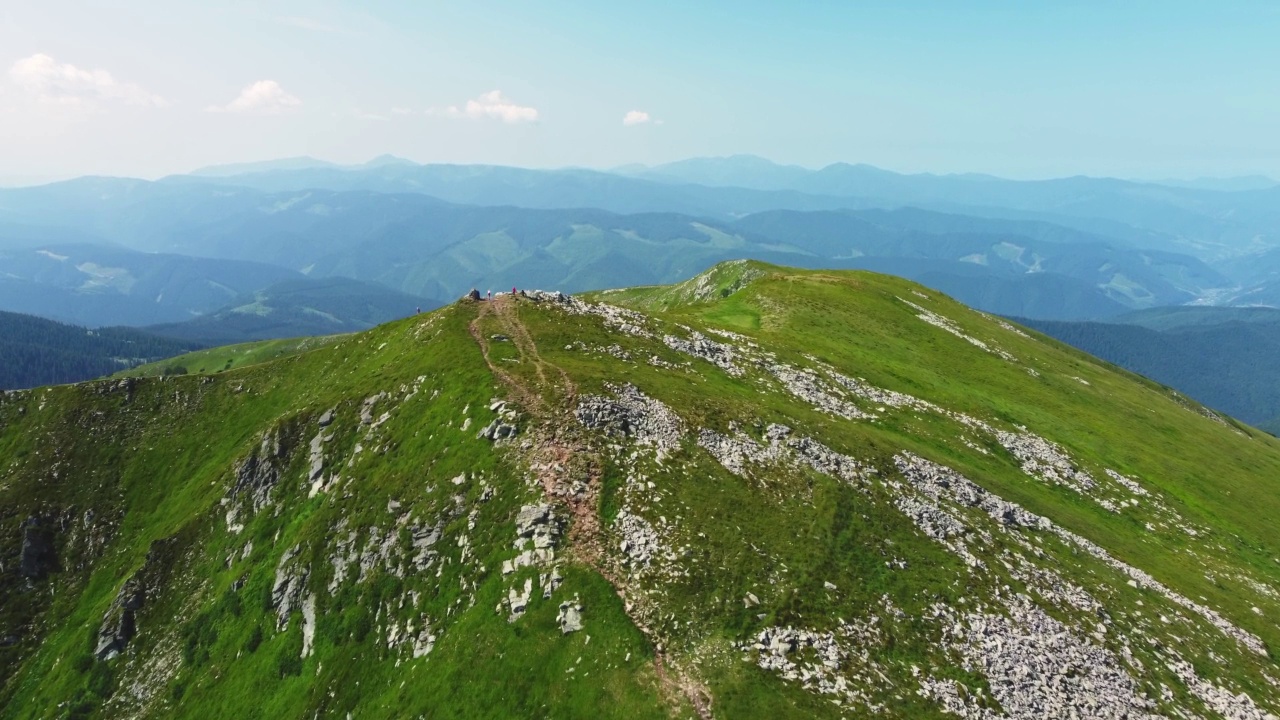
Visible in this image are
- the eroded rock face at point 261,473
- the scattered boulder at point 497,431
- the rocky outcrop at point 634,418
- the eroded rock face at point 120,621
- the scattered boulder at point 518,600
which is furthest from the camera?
the eroded rock face at point 261,473

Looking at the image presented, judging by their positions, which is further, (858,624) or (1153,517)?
(1153,517)

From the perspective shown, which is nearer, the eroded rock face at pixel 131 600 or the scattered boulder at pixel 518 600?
the scattered boulder at pixel 518 600

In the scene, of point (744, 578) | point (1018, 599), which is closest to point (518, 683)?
point (744, 578)

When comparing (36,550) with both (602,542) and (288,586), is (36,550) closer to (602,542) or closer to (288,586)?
(288,586)

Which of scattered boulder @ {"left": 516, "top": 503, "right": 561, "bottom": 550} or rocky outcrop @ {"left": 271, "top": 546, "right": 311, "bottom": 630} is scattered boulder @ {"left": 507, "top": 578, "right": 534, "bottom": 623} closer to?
scattered boulder @ {"left": 516, "top": 503, "right": 561, "bottom": 550}

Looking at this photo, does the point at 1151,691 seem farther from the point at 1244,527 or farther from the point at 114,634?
the point at 114,634

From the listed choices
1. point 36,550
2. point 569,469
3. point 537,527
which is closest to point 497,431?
point 569,469

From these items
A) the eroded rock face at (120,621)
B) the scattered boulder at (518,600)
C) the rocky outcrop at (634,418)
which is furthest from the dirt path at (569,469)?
the eroded rock face at (120,621)

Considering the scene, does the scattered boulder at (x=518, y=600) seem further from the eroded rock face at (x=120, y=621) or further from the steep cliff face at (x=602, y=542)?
the eroded rock face at (x=120, y=621)
